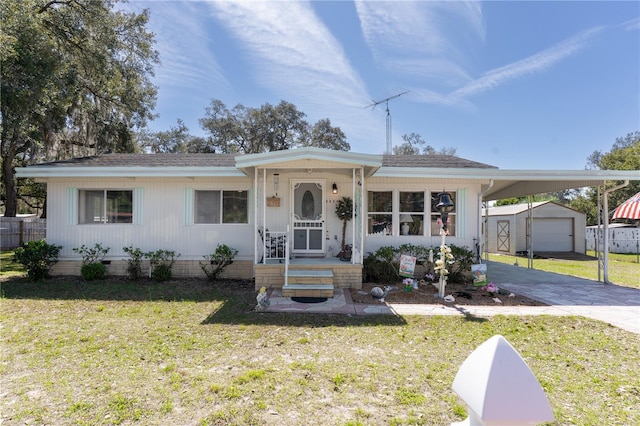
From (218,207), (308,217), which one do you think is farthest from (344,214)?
(218,207)

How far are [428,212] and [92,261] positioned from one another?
30.1 feet

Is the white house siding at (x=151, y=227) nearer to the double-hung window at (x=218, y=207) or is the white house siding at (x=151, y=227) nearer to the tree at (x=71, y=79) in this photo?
the double-hung window at (x=218, y=207)

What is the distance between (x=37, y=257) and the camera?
784 centimetres

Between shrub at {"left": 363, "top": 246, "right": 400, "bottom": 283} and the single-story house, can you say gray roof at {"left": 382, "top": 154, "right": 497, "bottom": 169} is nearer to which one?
the single-story house

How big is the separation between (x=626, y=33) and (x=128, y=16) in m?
20.2

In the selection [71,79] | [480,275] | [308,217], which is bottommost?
[480,275]

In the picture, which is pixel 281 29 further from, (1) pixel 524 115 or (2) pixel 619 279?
(1) pixel 524 115

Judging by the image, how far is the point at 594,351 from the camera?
4.10m

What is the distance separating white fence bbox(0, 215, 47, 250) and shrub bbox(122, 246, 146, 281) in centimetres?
1235

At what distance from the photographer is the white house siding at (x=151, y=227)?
8.42 m

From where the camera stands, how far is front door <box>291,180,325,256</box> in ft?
28.1

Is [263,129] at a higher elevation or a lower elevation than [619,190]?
higher

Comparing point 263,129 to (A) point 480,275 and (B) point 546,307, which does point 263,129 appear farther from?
(B) point 546,307

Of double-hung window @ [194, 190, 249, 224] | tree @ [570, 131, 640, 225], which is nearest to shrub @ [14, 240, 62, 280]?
double-hung window @ [194, 190, 249, 224]
